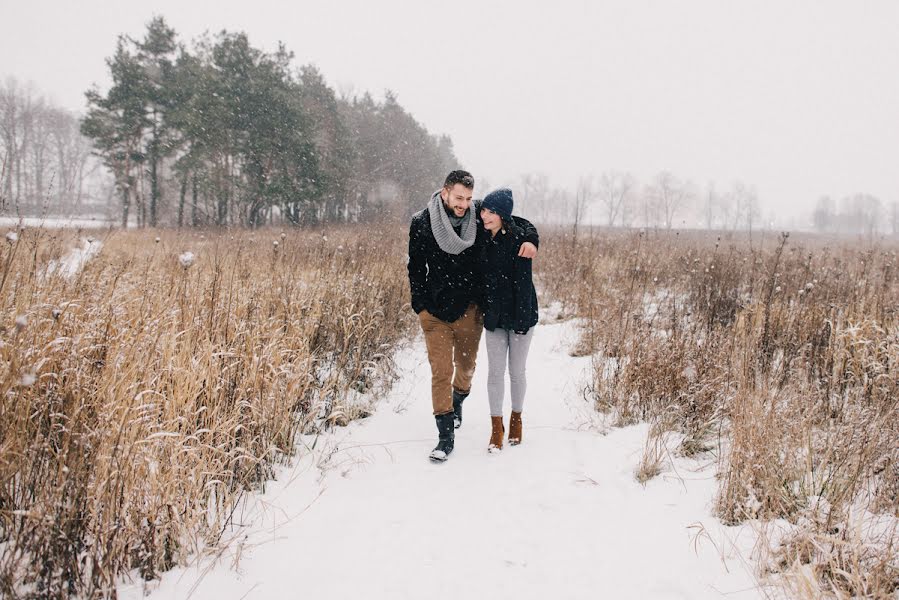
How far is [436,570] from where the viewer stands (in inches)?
79.3

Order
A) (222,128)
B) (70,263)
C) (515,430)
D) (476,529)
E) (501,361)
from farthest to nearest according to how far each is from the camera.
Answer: (222,128)
(70,263)
(515,430)
(501,361)
(476,529)

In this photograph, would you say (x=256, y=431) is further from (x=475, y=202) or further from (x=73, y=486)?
(x=475, y=202)

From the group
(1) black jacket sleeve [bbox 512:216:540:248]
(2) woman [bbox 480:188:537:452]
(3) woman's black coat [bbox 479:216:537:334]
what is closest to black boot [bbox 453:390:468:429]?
(2) woman [bbox 480:188:537:452]

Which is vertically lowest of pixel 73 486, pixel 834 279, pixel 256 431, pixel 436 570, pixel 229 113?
pixel 436 570

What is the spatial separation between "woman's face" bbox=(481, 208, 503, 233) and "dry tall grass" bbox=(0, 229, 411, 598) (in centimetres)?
168

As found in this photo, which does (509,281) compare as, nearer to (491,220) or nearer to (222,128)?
(491,220)

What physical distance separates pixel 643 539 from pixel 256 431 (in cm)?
234

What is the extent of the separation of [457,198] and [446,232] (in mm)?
245

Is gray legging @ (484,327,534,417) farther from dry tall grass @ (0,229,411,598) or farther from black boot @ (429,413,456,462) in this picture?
dry tall grass @ (0,229,411,598)

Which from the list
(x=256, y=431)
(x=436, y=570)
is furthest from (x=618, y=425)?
(x=256, y=431)

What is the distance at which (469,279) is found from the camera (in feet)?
10.2

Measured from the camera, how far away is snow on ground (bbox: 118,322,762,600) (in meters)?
1.89

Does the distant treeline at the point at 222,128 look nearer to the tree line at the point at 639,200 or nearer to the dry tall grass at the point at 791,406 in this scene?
the dry tall grass at the point at 791,406

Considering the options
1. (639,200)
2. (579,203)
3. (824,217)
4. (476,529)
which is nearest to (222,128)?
(476,529)
